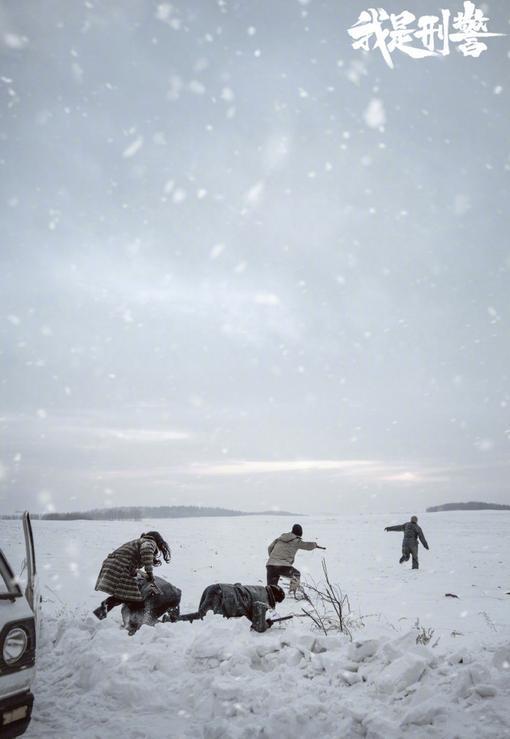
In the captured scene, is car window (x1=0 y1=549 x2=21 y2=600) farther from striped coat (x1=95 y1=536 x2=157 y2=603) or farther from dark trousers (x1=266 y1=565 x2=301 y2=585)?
dark trousers (x1=266 y1=565 x2=301 y2=585)

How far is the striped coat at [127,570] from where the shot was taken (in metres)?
7.00

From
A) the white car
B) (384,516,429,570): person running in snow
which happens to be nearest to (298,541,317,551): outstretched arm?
(384,516,429,570): person running in snow

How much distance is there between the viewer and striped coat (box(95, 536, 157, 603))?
7.00m

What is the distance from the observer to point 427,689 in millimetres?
4102

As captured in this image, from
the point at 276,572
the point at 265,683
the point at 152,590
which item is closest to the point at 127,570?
the point at 152,590

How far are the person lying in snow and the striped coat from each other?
2.36ft

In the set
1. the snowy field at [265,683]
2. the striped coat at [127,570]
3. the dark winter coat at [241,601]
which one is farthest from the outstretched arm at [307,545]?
the striped coat at [127,570]

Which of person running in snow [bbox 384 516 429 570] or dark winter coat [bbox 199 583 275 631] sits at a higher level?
dark winter coat [bbox 199 583 275 631]

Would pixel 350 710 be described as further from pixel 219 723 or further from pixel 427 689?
pixel 219 723

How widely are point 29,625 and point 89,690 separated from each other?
1.82 metres

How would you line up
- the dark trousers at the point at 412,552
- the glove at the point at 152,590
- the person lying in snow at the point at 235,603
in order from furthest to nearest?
the dark trousers at the point at 412,552 → the glove at the point at 152,590 → the person lying in snow at the point at 235,603

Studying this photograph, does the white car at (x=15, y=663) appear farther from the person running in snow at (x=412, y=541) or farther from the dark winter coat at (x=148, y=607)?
the person running in snow at (x=412, y=541)

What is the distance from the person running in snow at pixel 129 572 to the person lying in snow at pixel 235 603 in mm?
630

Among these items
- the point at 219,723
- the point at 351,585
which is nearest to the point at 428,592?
the point at 351,585
